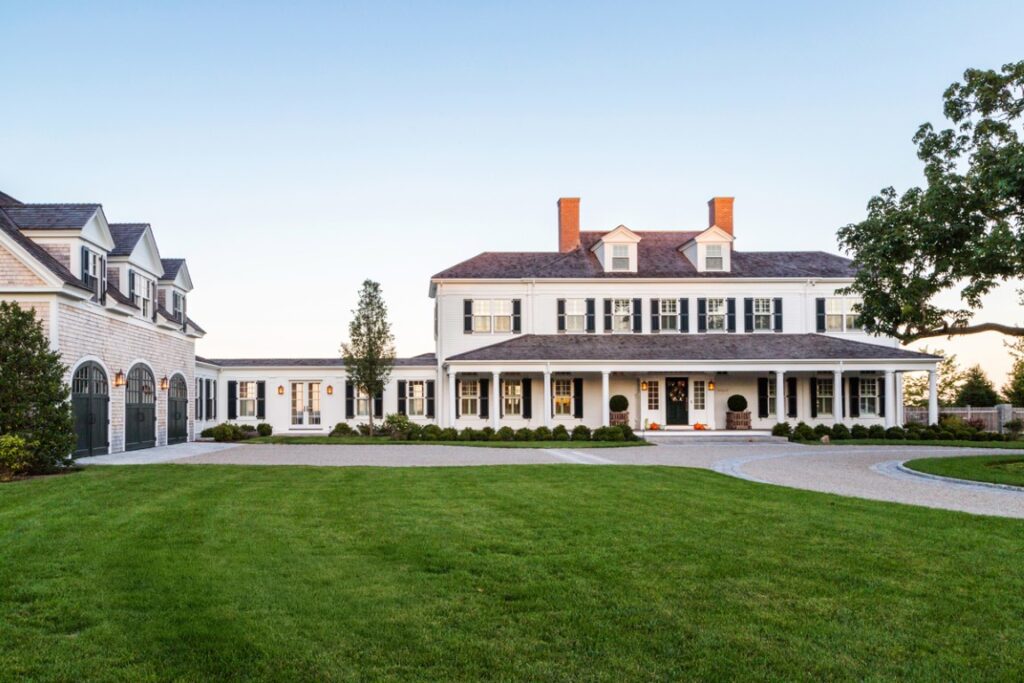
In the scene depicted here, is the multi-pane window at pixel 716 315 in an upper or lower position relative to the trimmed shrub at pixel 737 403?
upper

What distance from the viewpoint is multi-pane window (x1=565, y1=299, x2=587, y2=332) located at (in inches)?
1180

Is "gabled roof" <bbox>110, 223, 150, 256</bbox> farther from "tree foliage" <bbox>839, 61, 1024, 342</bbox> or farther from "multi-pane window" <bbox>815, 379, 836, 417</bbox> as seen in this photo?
"multi-pane window" <bbox>815, 379, 836, 417</bbox>

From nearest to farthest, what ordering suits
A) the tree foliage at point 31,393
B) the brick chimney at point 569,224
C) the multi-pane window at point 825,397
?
the tree foliage at point 31,393, the multi-pane window at point 825,397, the brick chimney at point 569,224

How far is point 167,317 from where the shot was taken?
24672 millimetres

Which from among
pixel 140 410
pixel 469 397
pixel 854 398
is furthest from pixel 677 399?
pixel 140 410

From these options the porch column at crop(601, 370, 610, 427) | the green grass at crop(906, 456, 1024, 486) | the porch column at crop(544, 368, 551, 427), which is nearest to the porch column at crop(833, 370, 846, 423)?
the porch column at crop(601, 370, 610, 427)

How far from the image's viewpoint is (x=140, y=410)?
22.0 metres

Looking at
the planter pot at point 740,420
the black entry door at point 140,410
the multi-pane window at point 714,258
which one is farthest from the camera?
the multi-pane window at point 714,258

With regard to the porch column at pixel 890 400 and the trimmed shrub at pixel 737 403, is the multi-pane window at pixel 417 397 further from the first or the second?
the porch column at pixel 890 400

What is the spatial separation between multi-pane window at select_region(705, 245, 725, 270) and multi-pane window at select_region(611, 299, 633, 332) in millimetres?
3669

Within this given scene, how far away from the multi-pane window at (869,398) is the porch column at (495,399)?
46.3 feet

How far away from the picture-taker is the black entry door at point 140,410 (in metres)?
21.3

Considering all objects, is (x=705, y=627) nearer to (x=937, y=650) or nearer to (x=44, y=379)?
(x=937, y=650)

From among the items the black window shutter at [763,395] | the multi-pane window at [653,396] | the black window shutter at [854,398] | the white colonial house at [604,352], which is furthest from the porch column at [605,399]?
the black window shutter at [854,398]
